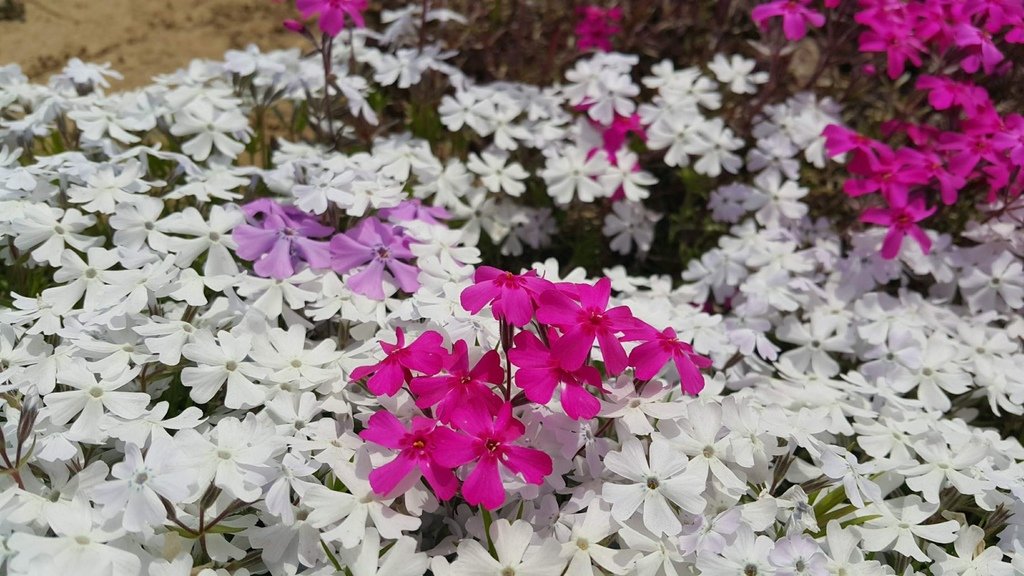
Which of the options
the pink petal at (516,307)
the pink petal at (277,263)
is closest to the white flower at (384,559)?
the pink petal at (516,307)

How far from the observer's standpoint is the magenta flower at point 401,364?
1.86 meters

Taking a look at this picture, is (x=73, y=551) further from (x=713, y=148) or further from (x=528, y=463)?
(x=713, y=148)

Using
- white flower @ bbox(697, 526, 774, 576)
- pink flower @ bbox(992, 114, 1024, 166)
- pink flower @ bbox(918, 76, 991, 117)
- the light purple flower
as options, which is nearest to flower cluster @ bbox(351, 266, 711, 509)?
white flower @ bbox(697, 526, 774, 576)

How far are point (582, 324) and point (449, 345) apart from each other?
1.25 ft

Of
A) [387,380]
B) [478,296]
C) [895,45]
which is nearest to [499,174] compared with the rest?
[478,296]

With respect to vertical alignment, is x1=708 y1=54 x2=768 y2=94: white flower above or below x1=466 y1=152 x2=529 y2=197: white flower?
above

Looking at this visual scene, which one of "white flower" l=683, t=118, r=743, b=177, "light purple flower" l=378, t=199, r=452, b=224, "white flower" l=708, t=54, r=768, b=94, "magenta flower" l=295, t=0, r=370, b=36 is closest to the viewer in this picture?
"light purple flower" l=378, t=199, r=452, b=224

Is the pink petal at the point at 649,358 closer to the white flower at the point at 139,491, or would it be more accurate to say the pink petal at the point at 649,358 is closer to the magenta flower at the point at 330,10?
the white flower at the point at 139,491

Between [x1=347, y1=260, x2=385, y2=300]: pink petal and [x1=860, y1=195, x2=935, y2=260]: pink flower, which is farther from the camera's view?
[x1=860, y1=195, x2=935, y2=260]: pink flower

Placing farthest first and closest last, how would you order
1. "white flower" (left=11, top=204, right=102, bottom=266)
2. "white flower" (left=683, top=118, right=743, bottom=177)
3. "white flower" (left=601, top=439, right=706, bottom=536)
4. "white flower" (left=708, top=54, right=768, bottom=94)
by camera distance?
"white flower" (left=708, top=54, right=768, bottom=94)
"white flower" (left=683, top=118, right=743, bottom=177)
"white flower" (left=11, top=204, right=102, bottom=266)
"white flower" (left=601, top=439, right=706, bottom=536)

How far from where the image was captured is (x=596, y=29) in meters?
3.79

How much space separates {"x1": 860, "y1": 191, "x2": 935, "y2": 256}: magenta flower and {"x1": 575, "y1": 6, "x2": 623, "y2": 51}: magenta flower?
4.78 ft

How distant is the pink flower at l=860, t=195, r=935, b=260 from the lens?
2914mm

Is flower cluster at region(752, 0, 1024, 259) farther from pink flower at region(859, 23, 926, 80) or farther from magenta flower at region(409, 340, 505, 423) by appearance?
magenta flower at region(409, 340, 505, 423)
